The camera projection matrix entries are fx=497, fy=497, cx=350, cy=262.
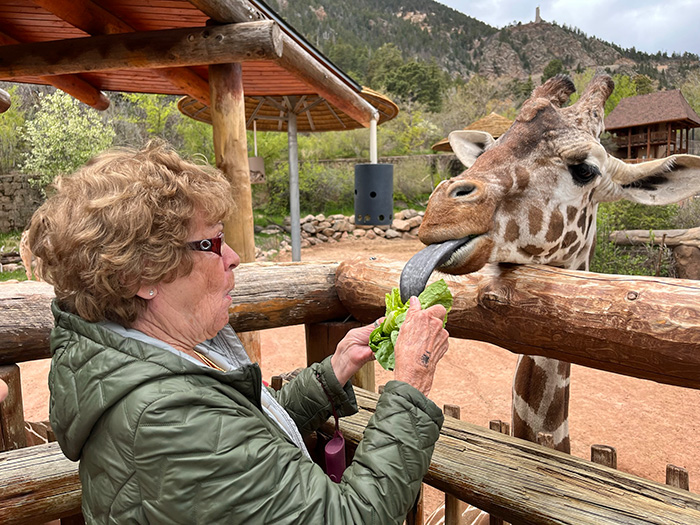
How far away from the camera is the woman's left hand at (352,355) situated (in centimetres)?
185

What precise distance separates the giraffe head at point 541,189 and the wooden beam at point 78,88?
6324 millimetres

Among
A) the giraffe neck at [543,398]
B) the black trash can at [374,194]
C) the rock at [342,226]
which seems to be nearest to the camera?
the giraffe neck at [543,398]

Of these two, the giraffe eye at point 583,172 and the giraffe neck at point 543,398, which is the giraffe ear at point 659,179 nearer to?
the giraffe eye at point 583,172

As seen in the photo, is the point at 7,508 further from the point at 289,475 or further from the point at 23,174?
the point at 23,174

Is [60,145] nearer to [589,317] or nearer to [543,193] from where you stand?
[543,193]

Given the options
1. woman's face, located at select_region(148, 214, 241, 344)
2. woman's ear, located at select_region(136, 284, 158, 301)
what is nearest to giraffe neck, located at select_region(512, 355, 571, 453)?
woman's face, located at select_region(148, 214, 241, 344)

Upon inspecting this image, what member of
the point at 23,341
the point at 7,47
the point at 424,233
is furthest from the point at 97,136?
the point at 424,233

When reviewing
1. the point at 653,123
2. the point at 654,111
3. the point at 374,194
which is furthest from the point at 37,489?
the point at 654,111

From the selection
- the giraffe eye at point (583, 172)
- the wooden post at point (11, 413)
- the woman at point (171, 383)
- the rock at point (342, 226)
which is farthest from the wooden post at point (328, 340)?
the rock at point (342, 226)

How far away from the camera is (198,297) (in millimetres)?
1425

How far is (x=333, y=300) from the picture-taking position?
274 cm

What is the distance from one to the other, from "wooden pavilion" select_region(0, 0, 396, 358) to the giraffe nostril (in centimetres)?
284

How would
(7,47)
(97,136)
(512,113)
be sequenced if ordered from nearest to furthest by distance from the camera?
(7,47) < (97,136) < (512,113)

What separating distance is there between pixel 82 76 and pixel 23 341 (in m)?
5.67
